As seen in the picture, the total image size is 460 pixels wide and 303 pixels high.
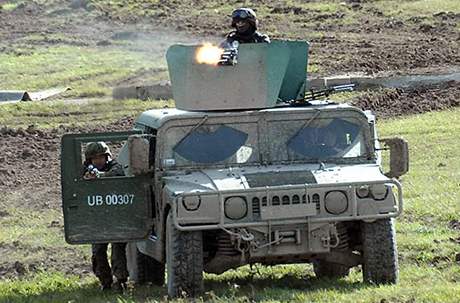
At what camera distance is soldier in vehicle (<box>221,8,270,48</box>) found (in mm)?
14602

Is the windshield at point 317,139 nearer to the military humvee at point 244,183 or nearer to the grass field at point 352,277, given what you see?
the military humvee at point 244,183

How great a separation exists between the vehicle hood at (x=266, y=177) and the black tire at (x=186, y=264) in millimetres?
400

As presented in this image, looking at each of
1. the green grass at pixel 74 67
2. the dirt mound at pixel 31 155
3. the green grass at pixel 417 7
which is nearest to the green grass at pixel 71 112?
the dirt mound at pixel 31 155

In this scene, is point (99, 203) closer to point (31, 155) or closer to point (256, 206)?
point (256, 206)

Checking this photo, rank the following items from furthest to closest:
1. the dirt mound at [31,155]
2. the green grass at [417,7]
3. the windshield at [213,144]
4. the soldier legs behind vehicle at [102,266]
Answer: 1. the green grass at [417,7]
2. the dirt mound at [31,155]
3. the soldier legs behind vehicle at [102,266]
4. the windshield at [213,144]

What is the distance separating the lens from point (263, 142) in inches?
524

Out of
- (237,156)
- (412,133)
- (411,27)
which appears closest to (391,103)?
(412,133)

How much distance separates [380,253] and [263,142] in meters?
1.67

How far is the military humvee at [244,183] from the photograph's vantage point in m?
12.2

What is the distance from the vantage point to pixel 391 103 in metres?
30.2

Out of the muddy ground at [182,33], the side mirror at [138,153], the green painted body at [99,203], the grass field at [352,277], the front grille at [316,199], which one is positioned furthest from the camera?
the muddy ground at [182,33]

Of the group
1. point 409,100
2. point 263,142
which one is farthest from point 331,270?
point 409,100

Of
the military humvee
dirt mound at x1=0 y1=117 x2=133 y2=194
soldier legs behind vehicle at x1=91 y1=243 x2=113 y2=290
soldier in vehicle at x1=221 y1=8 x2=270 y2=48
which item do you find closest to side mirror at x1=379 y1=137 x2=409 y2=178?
the military humvee

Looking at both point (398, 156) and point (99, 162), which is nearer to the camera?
point (398, 156)
